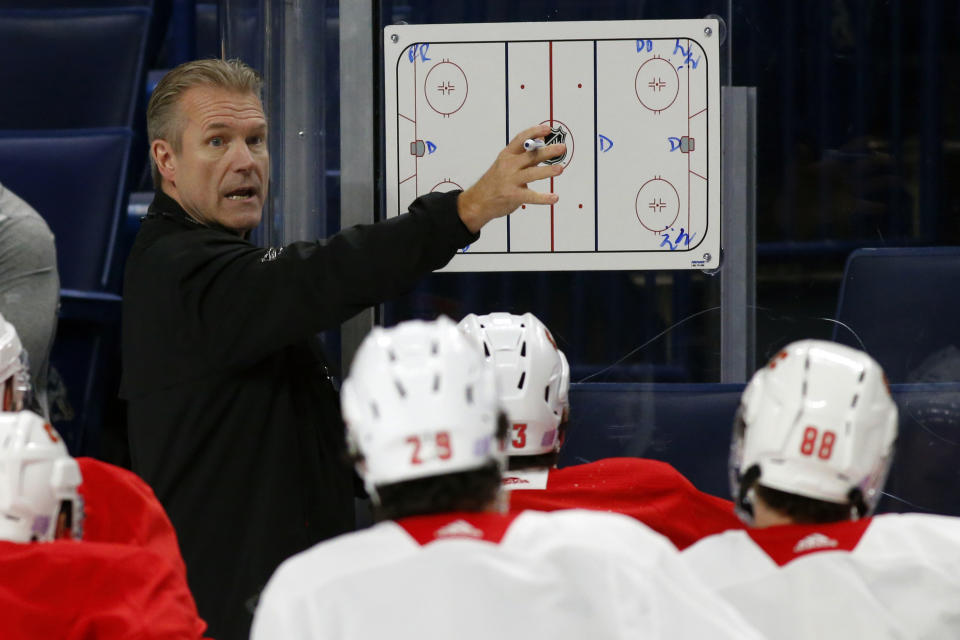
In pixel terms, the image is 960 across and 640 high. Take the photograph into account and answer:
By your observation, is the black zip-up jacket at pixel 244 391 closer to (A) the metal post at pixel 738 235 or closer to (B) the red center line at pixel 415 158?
(B) the red center line at pixel 415 158

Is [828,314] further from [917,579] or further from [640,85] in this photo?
[917,579]

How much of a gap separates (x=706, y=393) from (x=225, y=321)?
42.4 inches

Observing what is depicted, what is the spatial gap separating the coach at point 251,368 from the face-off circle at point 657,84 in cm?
53

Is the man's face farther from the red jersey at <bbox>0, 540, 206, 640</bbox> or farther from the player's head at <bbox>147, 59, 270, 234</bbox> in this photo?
the red jersey at <bbox>0, 540, 206, 640</bbox>

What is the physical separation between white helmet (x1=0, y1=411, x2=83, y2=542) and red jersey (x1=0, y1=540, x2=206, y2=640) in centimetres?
4

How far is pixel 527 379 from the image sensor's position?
6.52ft

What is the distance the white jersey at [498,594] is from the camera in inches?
47.8

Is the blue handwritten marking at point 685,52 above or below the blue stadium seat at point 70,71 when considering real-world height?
below

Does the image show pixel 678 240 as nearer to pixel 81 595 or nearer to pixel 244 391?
pixel 244 391

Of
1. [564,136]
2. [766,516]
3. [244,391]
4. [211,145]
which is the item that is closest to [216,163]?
[211,145]

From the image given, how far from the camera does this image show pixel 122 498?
1702 mm

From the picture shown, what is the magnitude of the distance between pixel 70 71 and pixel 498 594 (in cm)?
475

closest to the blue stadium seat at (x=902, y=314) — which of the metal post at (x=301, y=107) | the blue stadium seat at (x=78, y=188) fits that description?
the metal post at (x=301, y=107)

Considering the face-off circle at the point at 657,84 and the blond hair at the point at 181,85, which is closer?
the blond hair at the point at 181,85
